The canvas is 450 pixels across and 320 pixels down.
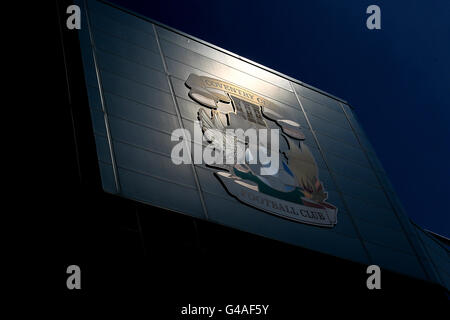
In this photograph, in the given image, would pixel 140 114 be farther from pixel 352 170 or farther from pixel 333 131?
pixel 333 131

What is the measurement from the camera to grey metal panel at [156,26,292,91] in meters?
11.4

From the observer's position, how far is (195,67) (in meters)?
10.7

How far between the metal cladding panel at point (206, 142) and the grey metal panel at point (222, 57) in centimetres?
4

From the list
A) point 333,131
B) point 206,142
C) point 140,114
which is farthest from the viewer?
point 333,131

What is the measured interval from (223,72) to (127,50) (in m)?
2.20

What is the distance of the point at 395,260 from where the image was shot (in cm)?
941

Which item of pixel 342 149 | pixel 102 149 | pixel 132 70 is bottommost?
pixel 102 149

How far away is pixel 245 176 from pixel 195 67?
3.15 meters

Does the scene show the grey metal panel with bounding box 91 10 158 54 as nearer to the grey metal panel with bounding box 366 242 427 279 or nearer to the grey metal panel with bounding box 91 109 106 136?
the grey metal panel with bounding box 91 109 106 136

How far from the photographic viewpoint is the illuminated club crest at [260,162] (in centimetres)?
844

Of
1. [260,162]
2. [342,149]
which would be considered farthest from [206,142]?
[342,149]

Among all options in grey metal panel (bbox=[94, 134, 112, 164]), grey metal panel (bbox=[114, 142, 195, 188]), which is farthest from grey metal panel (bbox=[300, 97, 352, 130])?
grey metal panel (bbox=[94, 134, 112, 164])

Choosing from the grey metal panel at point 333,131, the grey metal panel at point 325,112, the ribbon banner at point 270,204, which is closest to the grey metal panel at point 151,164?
the ribbon banner at point 270,204
